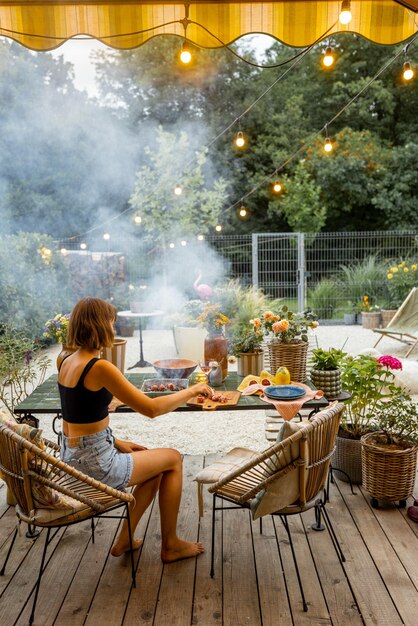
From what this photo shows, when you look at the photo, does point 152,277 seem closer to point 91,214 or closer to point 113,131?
point 91,214

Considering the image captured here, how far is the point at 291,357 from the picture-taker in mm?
3303

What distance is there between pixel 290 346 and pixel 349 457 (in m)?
0.79

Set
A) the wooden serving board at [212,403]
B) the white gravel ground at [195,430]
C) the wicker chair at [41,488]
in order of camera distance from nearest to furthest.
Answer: the wicker chair at [41,488], the wooden serving board at [212,403], the white gravel ground at [195,430]

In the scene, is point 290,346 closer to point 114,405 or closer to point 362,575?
point 114,405

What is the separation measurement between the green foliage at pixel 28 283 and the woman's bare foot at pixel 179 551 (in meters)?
5.34

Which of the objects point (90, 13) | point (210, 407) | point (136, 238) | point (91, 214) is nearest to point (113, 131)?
point (91, 214)

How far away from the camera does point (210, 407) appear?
9.39 feet

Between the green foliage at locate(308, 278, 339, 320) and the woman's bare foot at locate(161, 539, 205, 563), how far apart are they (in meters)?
9.29

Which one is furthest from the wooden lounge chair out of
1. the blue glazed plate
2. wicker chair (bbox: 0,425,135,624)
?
wicker chair (bbox: 0,425,135,624)

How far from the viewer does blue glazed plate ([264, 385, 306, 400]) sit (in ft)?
9.66

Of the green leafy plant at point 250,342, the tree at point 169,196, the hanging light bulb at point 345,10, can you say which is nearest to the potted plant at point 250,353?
the green leafy plant at point 250,342

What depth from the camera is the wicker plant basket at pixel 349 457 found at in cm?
340

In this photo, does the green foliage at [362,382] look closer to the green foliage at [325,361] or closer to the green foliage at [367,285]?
the green foliage at [325,361]

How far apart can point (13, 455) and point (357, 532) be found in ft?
5.72
